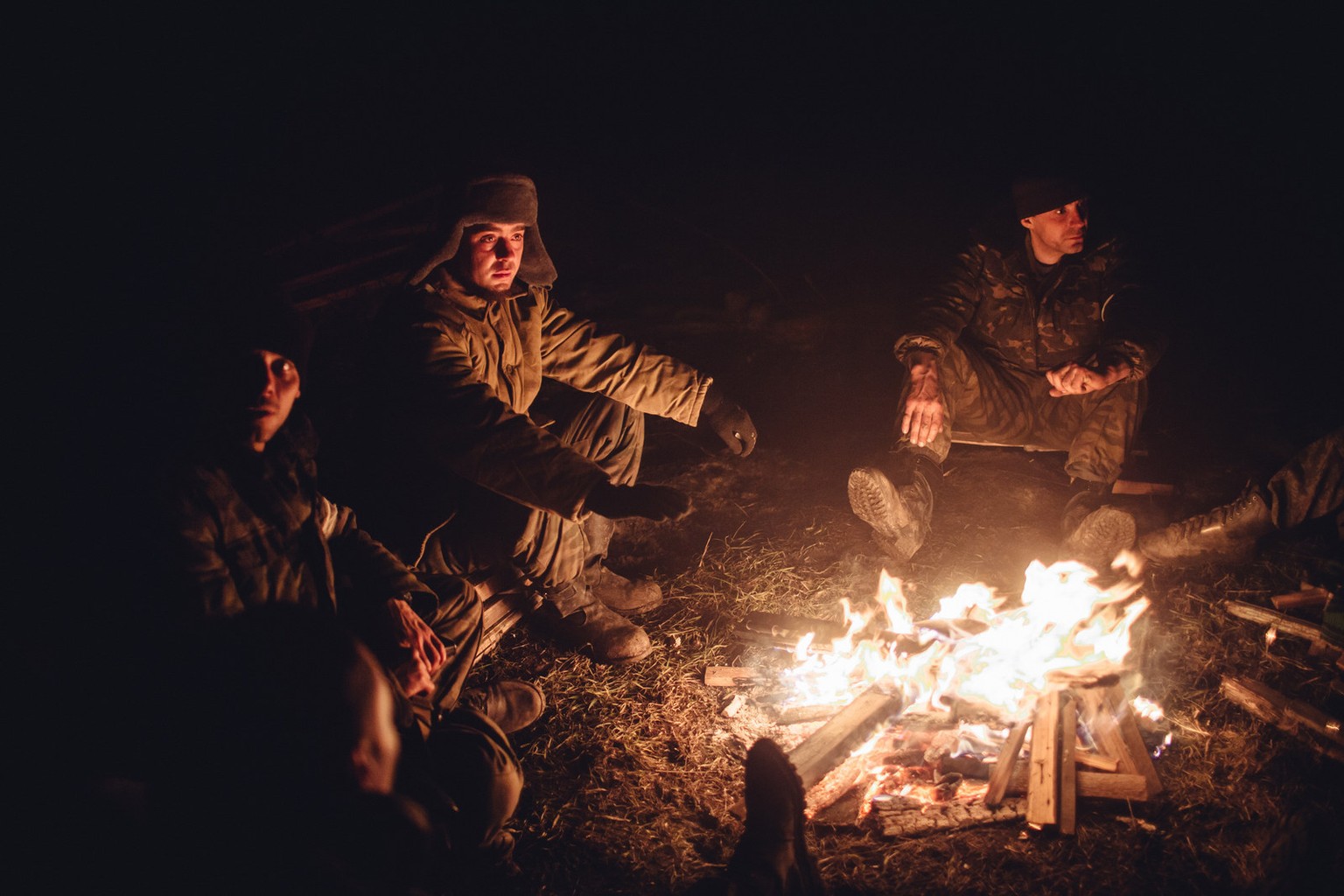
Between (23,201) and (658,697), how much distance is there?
326 inches

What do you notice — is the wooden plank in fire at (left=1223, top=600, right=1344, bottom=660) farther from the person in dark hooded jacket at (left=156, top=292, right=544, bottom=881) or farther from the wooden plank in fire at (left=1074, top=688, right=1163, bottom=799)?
the person in dark hooded jacket at (left=156, top=292, right=544, bottom=881)

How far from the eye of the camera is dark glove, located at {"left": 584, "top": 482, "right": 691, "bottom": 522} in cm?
299

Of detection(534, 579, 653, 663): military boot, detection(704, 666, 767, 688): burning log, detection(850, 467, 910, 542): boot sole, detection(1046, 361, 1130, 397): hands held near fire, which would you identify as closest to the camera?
detection(704, 666, 767, 688): burning log

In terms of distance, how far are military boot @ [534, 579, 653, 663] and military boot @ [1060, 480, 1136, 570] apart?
267 centimetres

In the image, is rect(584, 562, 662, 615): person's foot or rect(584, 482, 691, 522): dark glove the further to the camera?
rect(584, 562, 662, 615): person's foot

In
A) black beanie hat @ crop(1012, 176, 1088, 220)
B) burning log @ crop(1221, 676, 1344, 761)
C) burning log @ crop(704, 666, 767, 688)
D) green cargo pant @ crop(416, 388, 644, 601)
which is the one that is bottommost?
burning log @ crop(704, 666, 767, 688)

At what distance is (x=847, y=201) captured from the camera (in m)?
9.75

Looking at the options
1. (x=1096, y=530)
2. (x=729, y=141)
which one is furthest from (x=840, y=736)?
(x=729, y=141)

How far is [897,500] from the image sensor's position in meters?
4.38

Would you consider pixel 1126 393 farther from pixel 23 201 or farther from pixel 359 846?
pixel 23 201

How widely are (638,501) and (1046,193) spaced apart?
3.45 metres

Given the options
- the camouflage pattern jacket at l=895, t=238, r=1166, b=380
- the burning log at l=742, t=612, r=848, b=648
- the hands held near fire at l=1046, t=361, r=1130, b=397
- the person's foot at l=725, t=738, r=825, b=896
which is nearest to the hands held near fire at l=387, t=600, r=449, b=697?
the person's foot at l=725, t=738, r=825, b=896

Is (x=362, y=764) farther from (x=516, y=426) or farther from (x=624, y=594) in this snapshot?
(x=624, y=594)

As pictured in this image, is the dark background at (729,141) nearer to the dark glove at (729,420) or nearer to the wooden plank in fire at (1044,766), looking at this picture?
the dark glove at (729,420)
